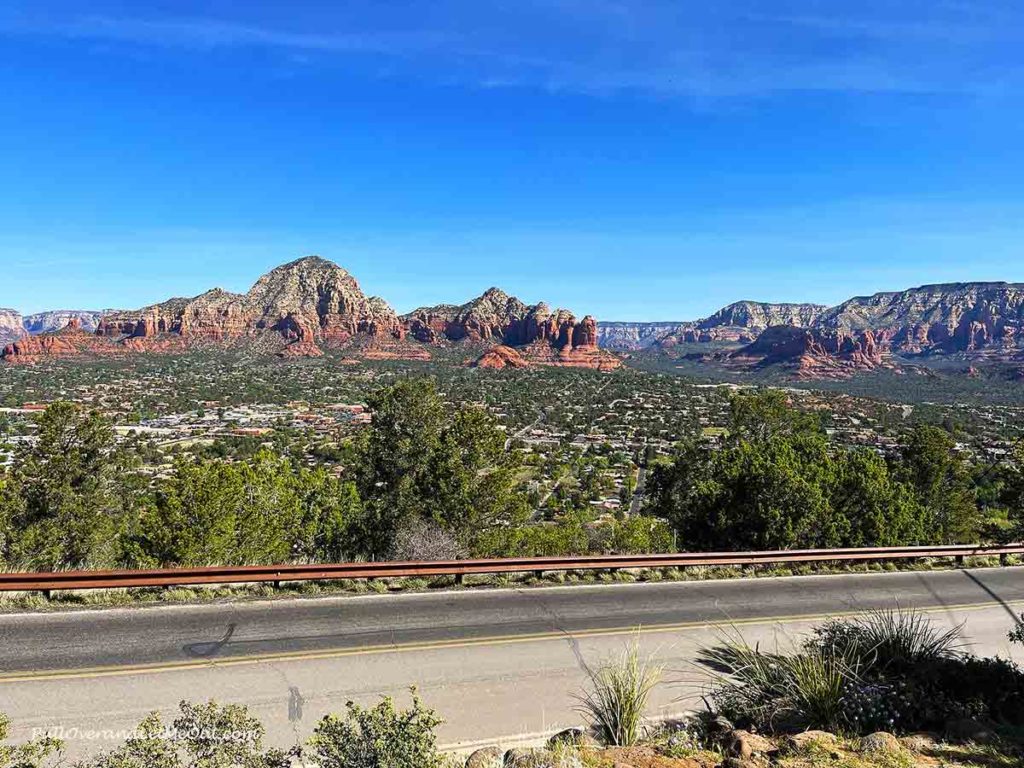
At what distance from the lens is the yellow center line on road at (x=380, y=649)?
7506mm

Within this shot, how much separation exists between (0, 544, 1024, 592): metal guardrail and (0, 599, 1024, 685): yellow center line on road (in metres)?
2.71

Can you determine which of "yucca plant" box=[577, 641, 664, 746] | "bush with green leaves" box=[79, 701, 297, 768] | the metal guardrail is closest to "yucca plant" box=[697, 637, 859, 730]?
"yucca plant" box=[577, 641, 664, 746]

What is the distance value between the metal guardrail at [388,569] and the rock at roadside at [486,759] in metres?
6.56

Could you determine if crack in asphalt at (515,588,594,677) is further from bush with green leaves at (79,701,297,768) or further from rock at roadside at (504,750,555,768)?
bush with green leaves at (79,701,297,768)

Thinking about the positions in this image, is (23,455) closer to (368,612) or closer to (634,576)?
(368,612)

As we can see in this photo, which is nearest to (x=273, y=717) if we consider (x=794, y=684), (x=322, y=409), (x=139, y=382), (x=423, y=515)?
(x=794, y=684)

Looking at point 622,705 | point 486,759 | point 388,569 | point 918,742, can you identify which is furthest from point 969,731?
point 388,569

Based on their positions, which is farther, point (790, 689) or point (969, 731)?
point (790, 689)

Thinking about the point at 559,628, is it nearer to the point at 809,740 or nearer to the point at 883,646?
the point at 883,646

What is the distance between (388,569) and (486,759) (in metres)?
6.81

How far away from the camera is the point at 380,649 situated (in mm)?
8969

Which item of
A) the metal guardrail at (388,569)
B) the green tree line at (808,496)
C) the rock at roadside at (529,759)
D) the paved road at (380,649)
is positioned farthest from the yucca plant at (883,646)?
the green tree line at (808,496)

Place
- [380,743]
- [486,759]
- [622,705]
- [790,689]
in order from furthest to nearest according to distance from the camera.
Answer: [790,689]
[622,705]
[486,759]
[380,743]

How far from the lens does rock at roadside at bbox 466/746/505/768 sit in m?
5.36
